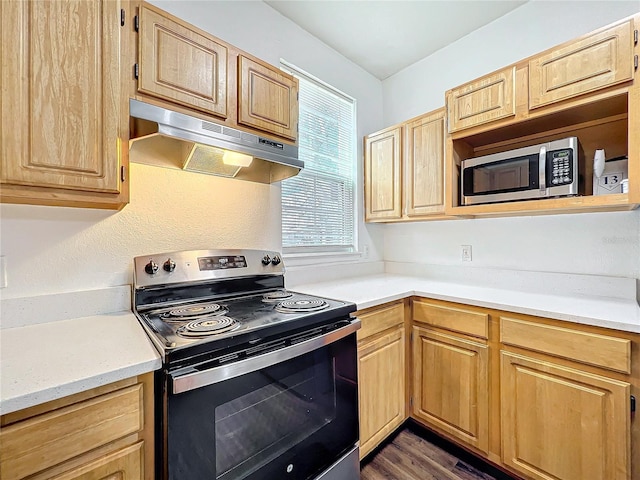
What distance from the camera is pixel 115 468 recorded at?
0.82 m

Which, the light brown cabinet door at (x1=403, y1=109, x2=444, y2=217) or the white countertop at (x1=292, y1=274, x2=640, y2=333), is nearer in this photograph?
the white countertop at (x1=292, y1=274, x2=640, y2=333)

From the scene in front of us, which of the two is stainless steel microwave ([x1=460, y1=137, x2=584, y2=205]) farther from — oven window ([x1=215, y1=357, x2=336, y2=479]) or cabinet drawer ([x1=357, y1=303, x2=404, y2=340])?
oven window ([x1=215, y1=357, x2=336, y2=479])

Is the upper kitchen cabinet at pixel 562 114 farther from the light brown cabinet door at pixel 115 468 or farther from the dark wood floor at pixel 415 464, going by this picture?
the light brown cabinet door at pixel 115 468

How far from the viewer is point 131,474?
0.85m

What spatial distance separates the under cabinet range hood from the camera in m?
1.14

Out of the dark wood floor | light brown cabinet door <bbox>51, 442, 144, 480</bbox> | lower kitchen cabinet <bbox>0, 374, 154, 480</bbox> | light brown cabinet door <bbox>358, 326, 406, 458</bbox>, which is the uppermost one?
lower kitchen cabinet <bbox>0, 374, 154, 480</bbox>

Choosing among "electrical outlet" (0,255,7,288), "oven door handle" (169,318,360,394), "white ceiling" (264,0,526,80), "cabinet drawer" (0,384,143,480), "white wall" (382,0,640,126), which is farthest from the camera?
"white ceiling" (264,0,526,80)

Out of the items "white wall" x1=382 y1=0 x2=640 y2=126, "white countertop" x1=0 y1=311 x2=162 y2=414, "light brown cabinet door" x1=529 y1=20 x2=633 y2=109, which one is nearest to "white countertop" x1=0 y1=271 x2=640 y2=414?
"white countertop" x1=0 y1=311 x2=162 y2=414

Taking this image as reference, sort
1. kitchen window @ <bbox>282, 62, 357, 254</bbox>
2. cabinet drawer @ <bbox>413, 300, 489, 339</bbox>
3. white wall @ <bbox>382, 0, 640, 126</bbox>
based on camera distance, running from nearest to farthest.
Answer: cabinet drawer @ <bbox>413, 300, 489, 339</bbox>, white wall @ <bbox>382, 0, 640, 126</bbox>, kitchen window @ <bbox>282, 62, 357, 254</bbox>

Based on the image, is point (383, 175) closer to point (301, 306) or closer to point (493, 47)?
point (493, 47)

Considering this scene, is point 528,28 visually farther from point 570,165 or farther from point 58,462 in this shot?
point 58,462

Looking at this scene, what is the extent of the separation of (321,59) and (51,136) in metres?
1.88

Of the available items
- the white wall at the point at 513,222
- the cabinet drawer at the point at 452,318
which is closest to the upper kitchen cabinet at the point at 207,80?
the cabinet drawer at the point at 452,318

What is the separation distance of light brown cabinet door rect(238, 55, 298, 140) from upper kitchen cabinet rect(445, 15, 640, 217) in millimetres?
1018
